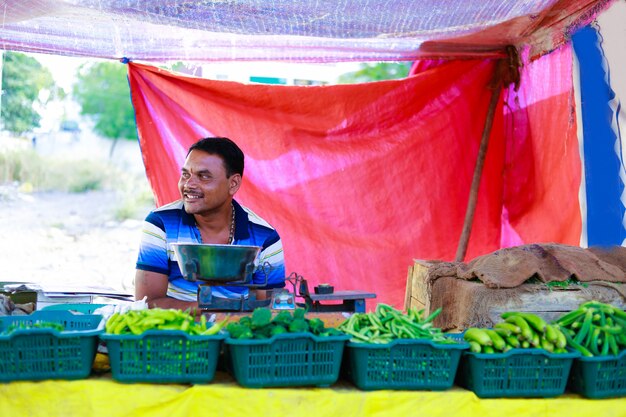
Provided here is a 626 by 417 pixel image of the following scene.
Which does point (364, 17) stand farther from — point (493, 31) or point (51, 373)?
point (51, 373)

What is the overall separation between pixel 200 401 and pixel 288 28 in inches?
111

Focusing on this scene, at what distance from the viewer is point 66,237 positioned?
46.1 feet

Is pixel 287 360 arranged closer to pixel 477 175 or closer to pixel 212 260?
pixel 212 260

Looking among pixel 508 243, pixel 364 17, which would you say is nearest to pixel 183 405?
pixel 364 17

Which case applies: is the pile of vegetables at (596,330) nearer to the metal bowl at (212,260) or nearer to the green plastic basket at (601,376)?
the green plastic basket at (601,376)

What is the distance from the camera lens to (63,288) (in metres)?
4.94

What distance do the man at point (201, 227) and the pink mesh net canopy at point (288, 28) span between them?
0.81 meters

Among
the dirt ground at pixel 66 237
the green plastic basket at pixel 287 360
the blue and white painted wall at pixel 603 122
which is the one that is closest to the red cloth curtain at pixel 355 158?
the blue and white painted wall at pixel 603 122

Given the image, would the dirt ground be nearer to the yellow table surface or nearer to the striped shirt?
the striped shirt

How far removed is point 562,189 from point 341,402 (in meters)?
2.96

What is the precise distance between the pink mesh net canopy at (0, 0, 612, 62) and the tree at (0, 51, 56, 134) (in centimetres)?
1124

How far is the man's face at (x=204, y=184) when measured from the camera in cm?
404

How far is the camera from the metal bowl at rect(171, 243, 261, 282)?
2.92 m

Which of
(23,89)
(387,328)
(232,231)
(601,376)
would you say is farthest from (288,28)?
(23,89)
